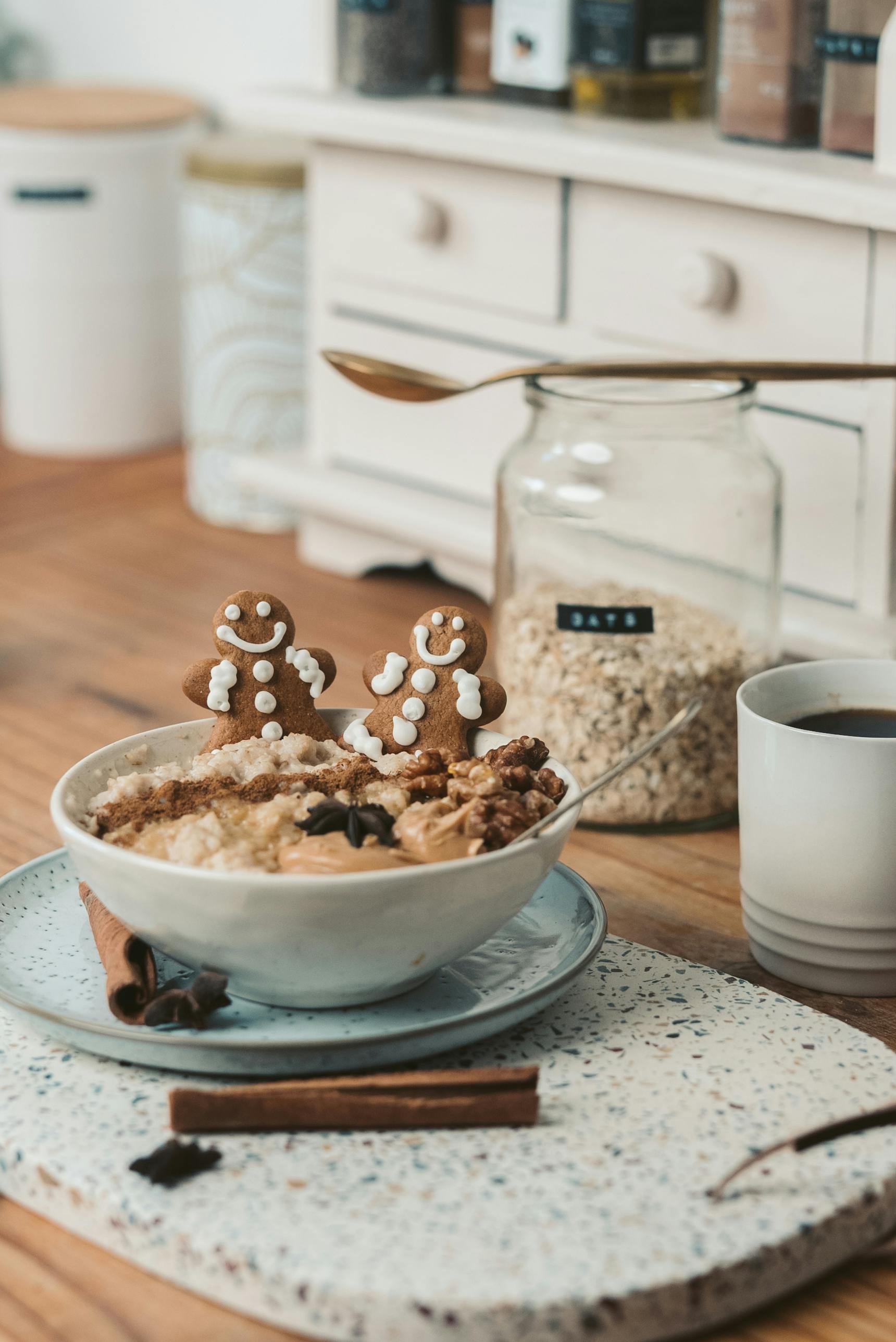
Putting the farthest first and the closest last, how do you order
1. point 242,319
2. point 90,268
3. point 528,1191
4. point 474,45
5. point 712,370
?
point 90,268 → point 242,319 → point 474,45 → point 712,370 → point 528,1191

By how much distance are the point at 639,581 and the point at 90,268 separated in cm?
92

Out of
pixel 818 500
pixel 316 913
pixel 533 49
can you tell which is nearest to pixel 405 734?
pixel 316 913

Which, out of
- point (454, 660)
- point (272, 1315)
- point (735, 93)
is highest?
point (735, 93)

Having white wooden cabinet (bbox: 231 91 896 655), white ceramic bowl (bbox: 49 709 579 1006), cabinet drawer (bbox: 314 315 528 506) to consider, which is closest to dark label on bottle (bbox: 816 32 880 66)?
white wooden cabinet (bbox: 231 91 896 655)

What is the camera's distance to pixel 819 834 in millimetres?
665

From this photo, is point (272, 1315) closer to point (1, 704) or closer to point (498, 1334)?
point (498, 1334)

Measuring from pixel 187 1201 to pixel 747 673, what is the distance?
0.46 metres

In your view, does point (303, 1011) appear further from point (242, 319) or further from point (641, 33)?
point (242, 319)

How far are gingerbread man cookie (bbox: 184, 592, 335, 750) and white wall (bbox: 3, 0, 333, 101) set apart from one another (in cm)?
105

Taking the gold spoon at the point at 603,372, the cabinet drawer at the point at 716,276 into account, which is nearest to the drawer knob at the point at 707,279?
the cabinet drawer at the point at 716,276

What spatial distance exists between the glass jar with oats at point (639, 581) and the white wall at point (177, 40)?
2.74 feet

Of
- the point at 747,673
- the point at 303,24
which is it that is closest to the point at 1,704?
the point at 747,673

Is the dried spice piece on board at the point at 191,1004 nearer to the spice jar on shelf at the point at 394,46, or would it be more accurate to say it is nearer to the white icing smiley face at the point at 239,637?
the white icing smiley face at the point at 239,637

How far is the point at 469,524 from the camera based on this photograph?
1.16 meters
